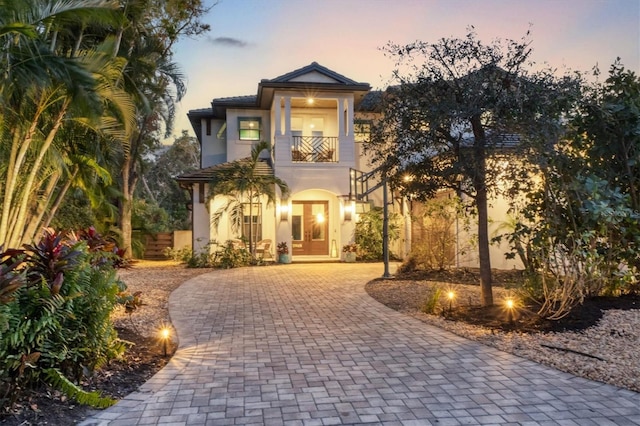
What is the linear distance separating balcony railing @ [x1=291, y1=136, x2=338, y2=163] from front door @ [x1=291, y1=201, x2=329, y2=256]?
6.49 ft

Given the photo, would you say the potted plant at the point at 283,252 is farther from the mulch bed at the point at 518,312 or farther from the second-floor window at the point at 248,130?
the mulch bed at the point at 518,312

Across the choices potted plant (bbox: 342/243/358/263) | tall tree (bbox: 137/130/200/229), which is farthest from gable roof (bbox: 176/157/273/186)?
tall tree (bbox: 137/130/200/229)

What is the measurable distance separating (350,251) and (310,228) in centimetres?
253

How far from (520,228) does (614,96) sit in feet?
9.67

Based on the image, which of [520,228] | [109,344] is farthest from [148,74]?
[520,228]

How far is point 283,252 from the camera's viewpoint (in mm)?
17172

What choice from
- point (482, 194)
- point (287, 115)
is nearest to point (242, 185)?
point (287, 115)

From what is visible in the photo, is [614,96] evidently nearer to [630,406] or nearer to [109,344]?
[630,406]

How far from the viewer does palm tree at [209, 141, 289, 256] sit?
15.7 metres

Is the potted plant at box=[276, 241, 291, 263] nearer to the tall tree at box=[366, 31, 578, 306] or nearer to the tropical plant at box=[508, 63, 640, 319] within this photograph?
the tall tree at box=[366, 31, 578, 306]

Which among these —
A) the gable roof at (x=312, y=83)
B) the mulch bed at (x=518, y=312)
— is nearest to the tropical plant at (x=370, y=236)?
the gable roof at (x=312, y=83)

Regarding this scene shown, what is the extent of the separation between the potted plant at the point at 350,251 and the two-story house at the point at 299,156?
11.6 inches

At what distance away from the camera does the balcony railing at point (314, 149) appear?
18.0 metres

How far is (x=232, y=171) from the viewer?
15.9m
